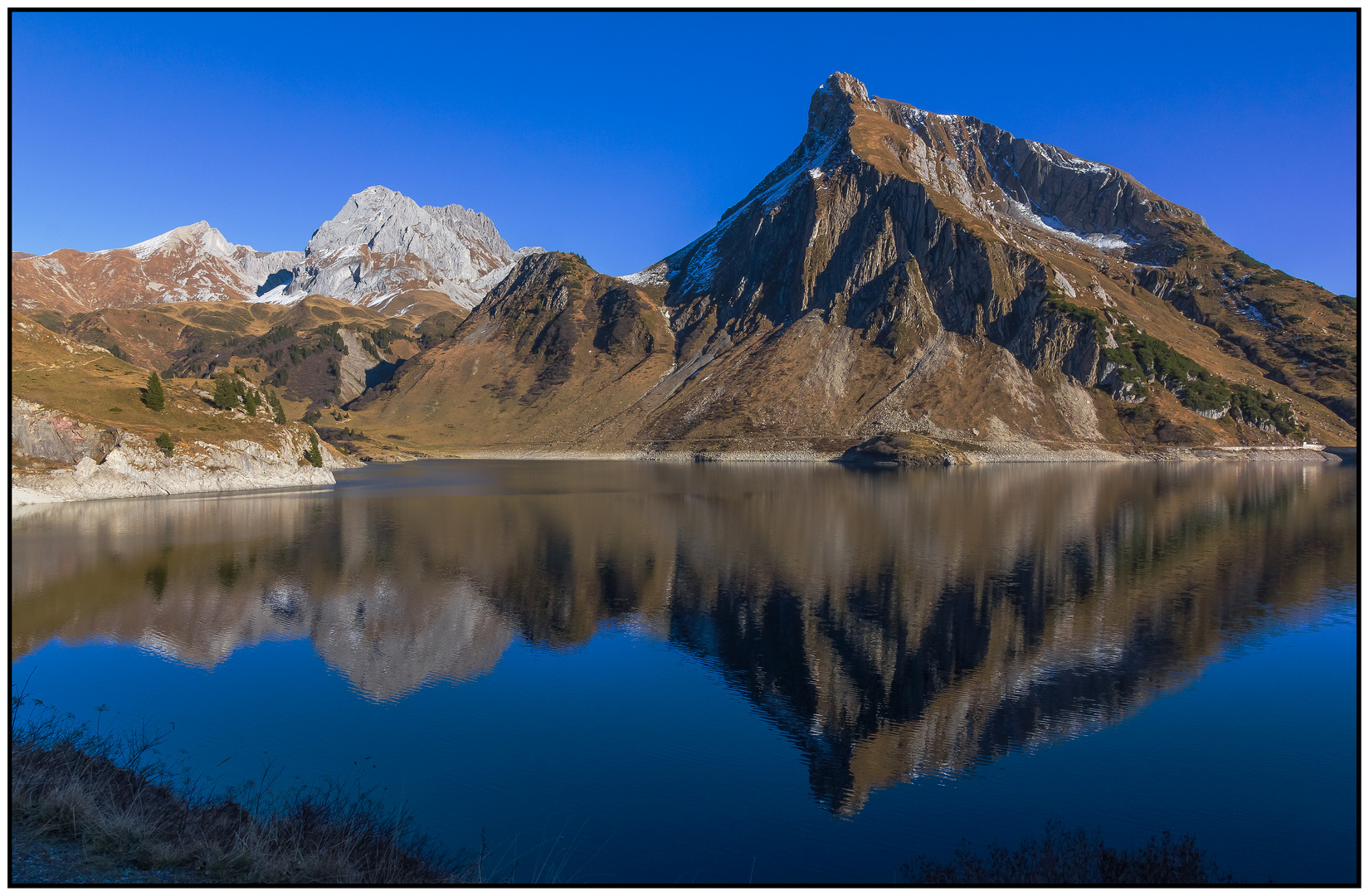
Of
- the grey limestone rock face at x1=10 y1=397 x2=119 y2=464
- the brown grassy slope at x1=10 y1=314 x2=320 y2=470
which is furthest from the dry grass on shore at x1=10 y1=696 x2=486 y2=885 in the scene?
the brown grassy slope at x1=10 y1=314 x2=320 y2=470

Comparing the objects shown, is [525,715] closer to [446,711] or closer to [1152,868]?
[446,711]

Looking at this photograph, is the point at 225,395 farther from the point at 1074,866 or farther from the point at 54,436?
the point at 1074,866

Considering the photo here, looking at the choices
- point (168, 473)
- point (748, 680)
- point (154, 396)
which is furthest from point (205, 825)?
point (154, 396)

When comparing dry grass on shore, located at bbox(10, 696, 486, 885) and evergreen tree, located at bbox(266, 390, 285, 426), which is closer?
dry grass on shore, located at bbox(10, 696, 486, 885)

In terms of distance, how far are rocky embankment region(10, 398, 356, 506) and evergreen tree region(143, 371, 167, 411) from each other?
369 inches

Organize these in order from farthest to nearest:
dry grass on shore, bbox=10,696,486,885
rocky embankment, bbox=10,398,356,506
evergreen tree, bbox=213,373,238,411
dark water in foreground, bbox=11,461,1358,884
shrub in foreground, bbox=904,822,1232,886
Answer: evergreen tree, bbox=213,373,238,411 → rocky embankment, bbox=10,398,356,506 → dark water in foreground, bbox=11,461,1358,884 → shrub in foreground, bbox=904,822,1232,886 → dry grass on shore, bbox=10,696,486,885

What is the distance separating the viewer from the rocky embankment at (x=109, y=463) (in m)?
91.4

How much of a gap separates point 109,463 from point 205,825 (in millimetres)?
101508

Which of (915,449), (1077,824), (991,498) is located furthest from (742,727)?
(915,449)

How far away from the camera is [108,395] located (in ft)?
361

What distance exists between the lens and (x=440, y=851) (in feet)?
59.5

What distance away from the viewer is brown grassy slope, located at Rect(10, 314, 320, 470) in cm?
10212

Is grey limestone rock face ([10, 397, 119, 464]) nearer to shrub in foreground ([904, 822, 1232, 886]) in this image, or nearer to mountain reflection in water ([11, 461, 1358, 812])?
mountain reflection in water ([11, 461, 1358, 812])

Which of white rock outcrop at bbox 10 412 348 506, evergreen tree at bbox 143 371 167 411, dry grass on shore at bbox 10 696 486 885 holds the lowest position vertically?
dry grass on shore at bbox 10 696 486 885
